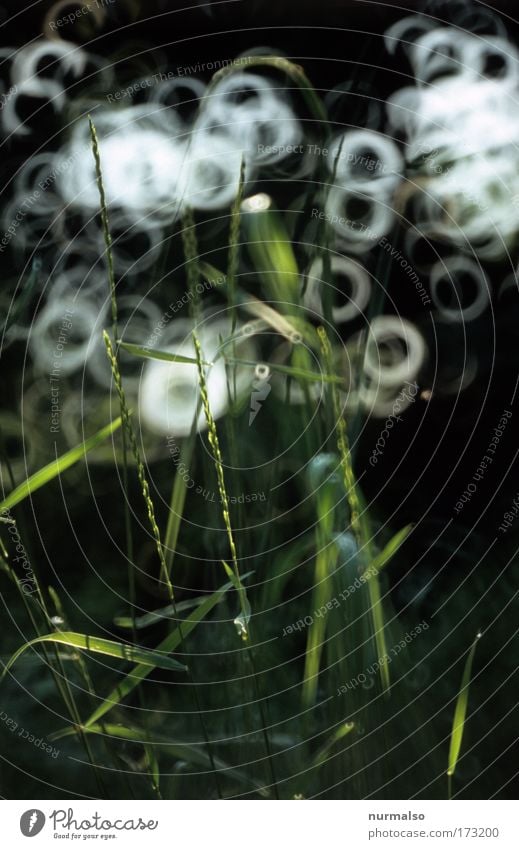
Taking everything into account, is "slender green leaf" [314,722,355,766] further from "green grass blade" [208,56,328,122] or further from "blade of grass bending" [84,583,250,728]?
"green grass blade" [208,56,328,122]

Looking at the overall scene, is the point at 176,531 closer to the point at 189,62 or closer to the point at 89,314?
the point at 89,314

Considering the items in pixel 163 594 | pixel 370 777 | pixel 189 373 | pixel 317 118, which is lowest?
pixel 370 777

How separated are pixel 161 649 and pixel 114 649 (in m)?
0.03

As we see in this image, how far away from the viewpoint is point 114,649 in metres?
0.44

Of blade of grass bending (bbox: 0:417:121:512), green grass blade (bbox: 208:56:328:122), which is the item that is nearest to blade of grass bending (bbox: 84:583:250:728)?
blade of grass bending (bbox: 0:417:121:512)

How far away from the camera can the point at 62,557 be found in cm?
45

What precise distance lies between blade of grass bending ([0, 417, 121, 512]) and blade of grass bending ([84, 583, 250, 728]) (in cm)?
11

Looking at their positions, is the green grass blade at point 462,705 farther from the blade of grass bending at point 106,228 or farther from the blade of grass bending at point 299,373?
the blade of grass bending at point 106,228

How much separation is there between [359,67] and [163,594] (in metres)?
0.32

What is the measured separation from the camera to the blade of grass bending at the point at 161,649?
1.45 feet

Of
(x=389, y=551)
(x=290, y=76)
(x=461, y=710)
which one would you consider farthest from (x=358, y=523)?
(x=290, y=76)

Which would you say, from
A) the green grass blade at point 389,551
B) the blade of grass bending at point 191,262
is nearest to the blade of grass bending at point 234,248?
the blade of grass bending at point 191,262

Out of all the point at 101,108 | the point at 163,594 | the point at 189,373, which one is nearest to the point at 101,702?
the point at 163,594

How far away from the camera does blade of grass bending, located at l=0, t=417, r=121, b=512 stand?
45 cm
